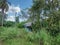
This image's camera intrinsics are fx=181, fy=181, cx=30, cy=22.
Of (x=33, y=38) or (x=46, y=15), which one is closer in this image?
(x=46, y=15)

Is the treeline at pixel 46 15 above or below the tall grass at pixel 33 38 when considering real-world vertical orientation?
above

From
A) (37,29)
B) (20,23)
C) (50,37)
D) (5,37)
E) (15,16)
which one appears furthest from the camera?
(20,23)

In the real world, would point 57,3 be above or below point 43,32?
above

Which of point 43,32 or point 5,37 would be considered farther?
point 5,37

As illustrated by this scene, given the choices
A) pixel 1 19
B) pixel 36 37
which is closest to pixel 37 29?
pixel 36 37

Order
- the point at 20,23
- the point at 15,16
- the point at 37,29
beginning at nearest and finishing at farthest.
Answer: the point at 37,29, the point at 15,16, the point at 20,23

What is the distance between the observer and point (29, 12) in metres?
11.8

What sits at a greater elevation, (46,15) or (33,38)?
(46,15)

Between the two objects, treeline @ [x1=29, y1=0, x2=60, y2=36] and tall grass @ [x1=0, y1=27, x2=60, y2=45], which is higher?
treeline @ [x1=29, y1=0, x2=60, y2=36]

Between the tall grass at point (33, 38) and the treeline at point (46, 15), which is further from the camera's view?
the treeline at point (46, 15)

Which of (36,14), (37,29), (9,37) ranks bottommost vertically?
(9,37)

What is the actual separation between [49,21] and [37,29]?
4.71 ft

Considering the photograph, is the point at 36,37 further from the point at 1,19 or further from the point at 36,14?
the point at 1,19

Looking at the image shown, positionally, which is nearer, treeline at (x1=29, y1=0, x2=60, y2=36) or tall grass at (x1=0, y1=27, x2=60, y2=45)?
tall grass at (x1=0, y1=27, x2=60, y2=45)
